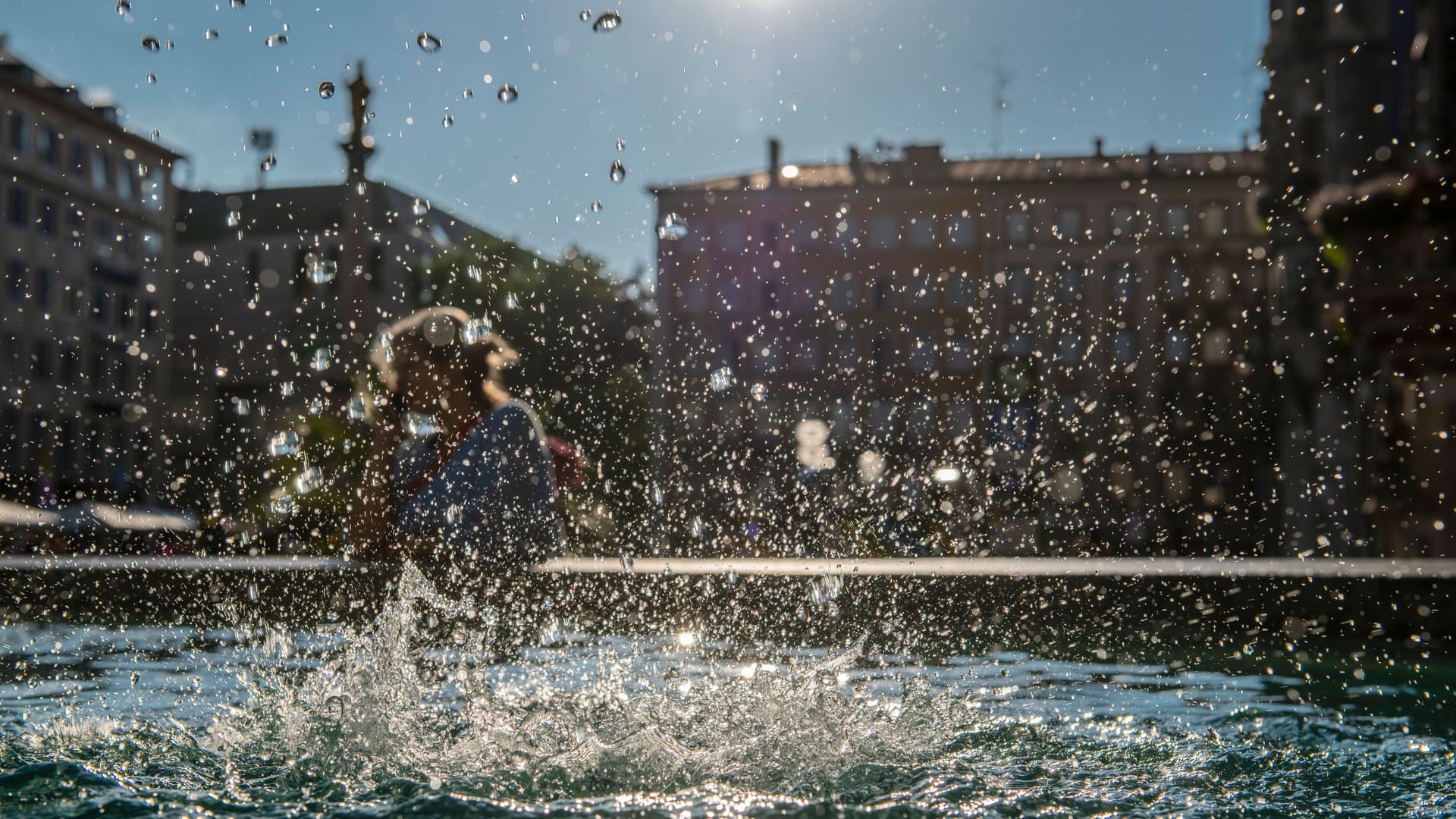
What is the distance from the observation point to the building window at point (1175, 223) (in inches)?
1940

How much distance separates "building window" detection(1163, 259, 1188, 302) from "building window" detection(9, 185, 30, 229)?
37.7 metres

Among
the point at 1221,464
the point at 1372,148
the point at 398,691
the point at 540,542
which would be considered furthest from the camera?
the point at 1221,464

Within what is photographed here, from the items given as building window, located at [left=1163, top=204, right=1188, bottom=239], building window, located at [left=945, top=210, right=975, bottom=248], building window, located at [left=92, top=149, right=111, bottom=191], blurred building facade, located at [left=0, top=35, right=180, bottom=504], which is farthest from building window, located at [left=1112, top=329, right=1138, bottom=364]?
building window, located at [left=92, top=149, right=111, bottom=191]

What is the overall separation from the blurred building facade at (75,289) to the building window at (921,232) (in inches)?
1056

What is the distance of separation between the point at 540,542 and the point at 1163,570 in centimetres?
252

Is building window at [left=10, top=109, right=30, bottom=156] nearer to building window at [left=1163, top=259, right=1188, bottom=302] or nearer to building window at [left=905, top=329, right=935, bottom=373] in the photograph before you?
building window at [left=905, top=329, right=935, bottom=373]

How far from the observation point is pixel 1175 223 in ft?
162

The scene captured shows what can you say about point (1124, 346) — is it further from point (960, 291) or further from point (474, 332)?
point (474, 332)

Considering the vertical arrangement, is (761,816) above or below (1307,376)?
below

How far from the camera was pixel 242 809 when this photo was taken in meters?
3.00

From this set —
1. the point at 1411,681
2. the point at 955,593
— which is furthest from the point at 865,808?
the point at 1411,681

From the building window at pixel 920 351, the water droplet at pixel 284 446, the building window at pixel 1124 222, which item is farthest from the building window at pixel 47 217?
the building window at pixel 1124 222

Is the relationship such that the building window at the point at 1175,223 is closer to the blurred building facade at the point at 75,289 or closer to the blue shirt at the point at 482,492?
the blurred building facade at the point at 75,289

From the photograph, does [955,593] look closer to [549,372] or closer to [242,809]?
[242,809]
